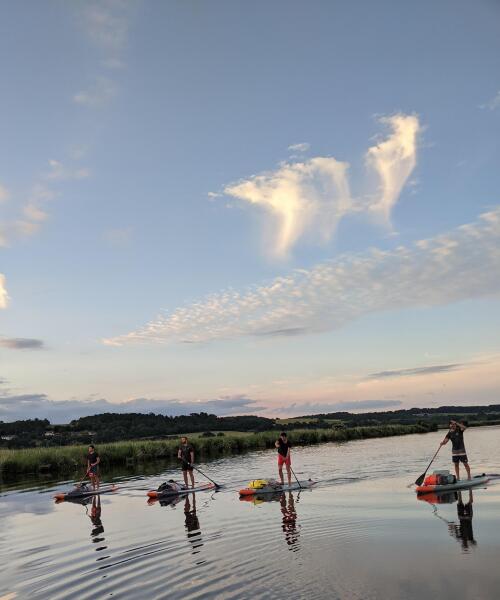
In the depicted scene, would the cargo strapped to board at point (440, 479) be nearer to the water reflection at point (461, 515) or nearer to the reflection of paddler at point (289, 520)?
the water reflection at point (461, 515)

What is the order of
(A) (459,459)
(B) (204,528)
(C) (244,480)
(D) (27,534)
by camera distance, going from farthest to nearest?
(C) (244,480) → (A) (459,459) → (D) (27,534) → (B) (204,528)

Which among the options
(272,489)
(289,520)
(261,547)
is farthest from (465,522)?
(272,489)

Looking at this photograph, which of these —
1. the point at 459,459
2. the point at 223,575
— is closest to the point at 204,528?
the point at 223,575

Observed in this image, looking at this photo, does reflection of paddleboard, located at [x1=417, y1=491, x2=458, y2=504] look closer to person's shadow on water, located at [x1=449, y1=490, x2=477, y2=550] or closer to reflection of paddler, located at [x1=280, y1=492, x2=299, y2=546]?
person's shadow on water, located at [x1=449, y1=490, x2=477, y2=550]

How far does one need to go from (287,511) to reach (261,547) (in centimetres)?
582

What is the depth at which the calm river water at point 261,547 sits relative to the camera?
10.7 m

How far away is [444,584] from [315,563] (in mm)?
2957

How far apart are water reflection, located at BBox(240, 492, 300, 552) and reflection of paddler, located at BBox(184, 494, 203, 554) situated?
94.2 inches

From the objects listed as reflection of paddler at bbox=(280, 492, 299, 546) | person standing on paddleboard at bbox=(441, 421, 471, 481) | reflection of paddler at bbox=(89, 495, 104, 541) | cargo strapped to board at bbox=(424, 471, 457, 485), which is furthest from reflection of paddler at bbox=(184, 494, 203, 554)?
person standing on paddleboard at bbox=(441, 421, 471, 481)

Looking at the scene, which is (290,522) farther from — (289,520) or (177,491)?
(177,491)

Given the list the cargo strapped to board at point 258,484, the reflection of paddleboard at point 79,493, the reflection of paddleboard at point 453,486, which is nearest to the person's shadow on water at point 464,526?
the reflection of paddleboard at point 453,486

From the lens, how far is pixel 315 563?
1209cm

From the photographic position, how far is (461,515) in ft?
55.8

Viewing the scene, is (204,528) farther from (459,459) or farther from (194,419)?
(194,419)
